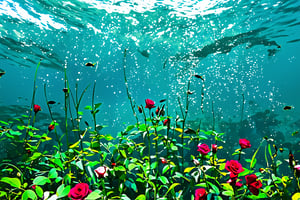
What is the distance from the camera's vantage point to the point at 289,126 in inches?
512

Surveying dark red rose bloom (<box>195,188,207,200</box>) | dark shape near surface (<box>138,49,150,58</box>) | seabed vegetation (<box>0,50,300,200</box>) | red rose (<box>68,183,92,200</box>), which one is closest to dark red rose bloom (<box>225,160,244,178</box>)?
seabed vegetation (<box>0,50,300,200</box>)

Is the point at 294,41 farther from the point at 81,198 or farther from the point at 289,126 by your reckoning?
the point at 81,198

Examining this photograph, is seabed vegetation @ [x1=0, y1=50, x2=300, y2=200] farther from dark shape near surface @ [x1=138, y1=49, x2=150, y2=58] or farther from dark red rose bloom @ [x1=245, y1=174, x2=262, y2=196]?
dark shape near surface @ [x1=138, y1=49, x2=150, y2=58]

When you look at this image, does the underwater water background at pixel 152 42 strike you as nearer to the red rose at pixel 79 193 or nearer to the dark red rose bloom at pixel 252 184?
the red rose at pixel 79 193

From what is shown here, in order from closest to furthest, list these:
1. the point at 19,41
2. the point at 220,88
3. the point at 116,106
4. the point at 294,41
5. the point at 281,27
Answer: the point at 281,27
the point at 19,41
the point at 294,41
the point at 220,88
the point at 116,106

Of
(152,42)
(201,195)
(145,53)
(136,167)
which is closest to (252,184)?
(201,195)

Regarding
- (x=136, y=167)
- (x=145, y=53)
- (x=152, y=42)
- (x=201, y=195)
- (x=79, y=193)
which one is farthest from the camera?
(x=145, y=53)

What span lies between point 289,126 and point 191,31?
11.6 m

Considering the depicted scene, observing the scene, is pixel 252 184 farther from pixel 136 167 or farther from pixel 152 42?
pixel 152 42

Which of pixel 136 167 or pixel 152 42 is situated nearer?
pixel 136 167

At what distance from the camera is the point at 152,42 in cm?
977

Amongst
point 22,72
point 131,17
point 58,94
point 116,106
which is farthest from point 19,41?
point 116,106

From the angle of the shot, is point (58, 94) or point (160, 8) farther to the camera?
point (58, 94)

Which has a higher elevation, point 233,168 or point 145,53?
point 145,53
